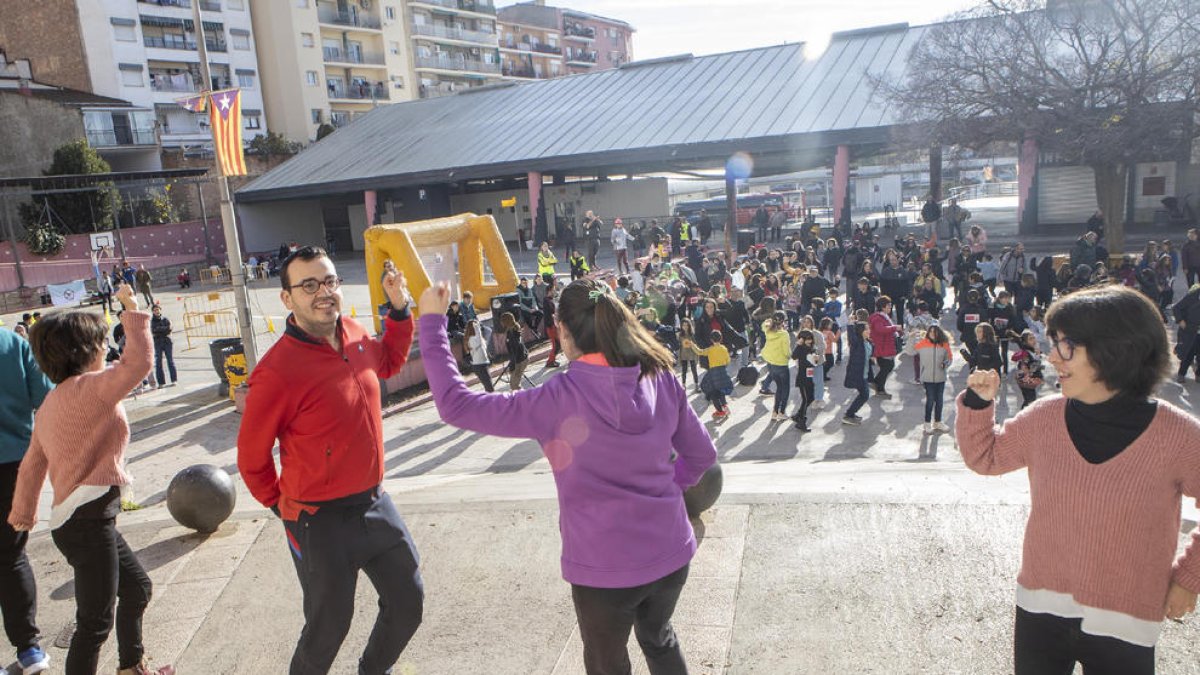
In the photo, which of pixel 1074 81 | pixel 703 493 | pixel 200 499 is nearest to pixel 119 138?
pixel 1074 81

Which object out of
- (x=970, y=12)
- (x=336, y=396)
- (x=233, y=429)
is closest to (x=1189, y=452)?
(x=336, y=396)

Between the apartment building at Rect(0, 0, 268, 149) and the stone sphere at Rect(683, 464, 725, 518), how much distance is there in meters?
47.2

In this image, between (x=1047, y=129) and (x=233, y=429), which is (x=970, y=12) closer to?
(x=1047, y=129)

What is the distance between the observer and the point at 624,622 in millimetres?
2688

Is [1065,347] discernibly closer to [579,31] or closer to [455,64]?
[455,64]

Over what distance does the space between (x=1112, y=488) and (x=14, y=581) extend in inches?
182

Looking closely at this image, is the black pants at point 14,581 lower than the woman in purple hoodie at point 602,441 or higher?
lower

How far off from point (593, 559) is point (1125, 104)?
22911 mm

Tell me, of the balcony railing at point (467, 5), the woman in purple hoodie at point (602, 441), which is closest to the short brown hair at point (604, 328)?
the woman in purple hoodie at point (602, 441)

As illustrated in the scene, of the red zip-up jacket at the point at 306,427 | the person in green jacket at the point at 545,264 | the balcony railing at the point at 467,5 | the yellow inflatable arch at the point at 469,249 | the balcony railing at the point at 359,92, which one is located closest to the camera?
the red zip-up jacket at the point at 306,427

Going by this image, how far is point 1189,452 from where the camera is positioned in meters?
2.29

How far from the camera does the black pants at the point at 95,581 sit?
3.52 meters

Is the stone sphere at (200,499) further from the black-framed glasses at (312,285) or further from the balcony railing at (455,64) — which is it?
the balcony railing at (455,64)

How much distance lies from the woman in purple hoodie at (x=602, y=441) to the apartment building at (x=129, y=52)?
4852 centimetres
